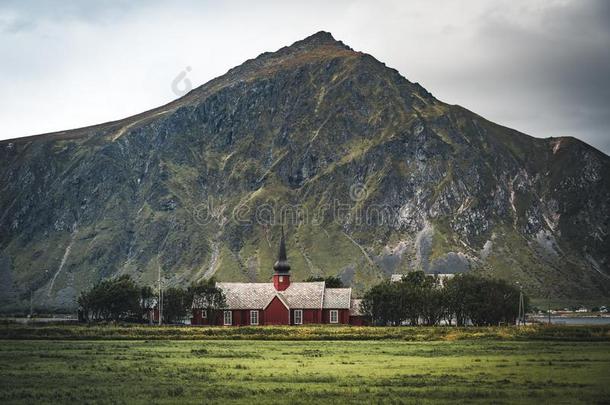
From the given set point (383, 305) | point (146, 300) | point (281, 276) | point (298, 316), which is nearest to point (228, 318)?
point (281, 276)

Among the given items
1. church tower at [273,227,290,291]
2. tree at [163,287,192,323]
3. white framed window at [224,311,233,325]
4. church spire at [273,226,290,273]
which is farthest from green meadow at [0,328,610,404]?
church spire at [273,226,290,273]

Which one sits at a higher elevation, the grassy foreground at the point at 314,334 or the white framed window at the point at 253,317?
the white framed window at the point at 253,317

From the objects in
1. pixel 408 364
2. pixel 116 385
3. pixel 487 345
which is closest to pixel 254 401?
pixel 116 385

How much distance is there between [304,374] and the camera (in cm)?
5472

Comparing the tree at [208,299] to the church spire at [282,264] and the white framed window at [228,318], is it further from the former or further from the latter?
the church spire at [282,264]

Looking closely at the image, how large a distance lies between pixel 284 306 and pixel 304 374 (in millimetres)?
87936

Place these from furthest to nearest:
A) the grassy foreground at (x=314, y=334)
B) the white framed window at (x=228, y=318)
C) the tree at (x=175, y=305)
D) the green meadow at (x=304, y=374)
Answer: the white framed window at (x=228, y=318) → the tree at (x=175, y=305) → the grassy foreground at (x=314, y=334) → the green meadow at (x=304, y=374)

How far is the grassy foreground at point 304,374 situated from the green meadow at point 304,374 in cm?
6

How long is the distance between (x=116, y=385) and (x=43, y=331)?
52156mm

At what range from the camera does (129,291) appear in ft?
472

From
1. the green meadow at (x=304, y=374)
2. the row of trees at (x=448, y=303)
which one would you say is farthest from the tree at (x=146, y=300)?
the green meadow at (x=304, y=374)

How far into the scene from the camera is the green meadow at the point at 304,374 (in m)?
44.8

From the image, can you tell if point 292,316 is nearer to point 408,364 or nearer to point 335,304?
point 335,304

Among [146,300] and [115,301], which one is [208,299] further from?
[115,301]
